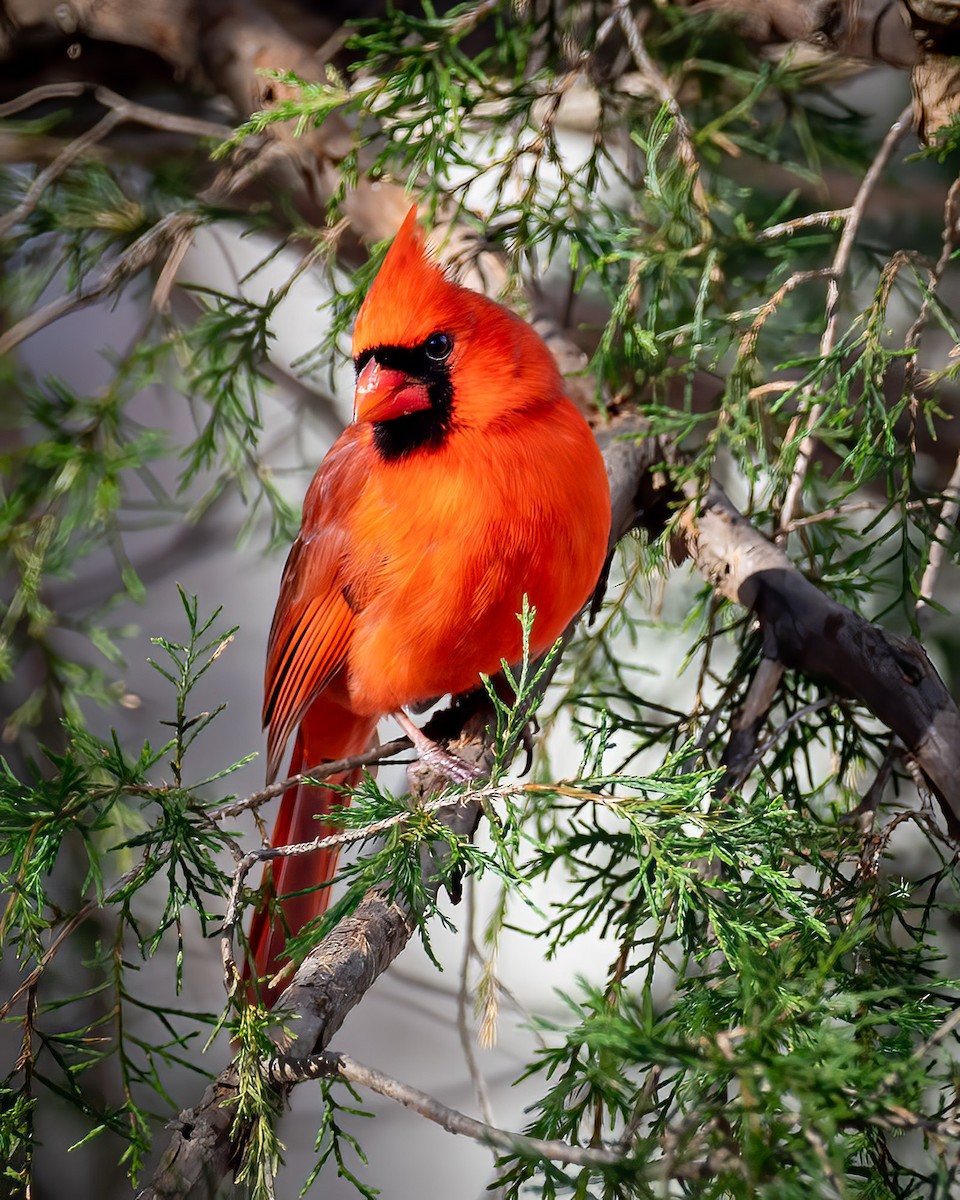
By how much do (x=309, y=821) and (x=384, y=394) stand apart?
53 cm

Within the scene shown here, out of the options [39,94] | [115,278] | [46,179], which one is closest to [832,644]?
[115,278]

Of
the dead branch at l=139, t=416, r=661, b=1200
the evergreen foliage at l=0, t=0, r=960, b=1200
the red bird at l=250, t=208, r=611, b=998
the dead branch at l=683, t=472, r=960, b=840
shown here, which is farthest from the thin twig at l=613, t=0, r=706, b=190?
the dead branch at l=139, t=416, r=661, b=1200

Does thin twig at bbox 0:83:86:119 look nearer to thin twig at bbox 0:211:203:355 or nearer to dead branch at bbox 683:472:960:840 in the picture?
thin twig at bbox 0:211:203:355

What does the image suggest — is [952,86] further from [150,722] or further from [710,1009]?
[150,722]

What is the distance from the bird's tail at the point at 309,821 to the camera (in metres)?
1.17

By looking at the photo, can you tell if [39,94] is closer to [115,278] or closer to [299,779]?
[115,278]

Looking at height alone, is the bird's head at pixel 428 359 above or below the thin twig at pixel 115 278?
below

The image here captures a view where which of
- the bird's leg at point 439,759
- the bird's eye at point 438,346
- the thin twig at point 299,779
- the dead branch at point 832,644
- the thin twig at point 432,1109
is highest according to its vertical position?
the bird's eye at point 438,346

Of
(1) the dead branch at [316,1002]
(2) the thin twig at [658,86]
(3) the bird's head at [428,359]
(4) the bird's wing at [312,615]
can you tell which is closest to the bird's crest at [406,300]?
(3) the bird's head at [428,359]

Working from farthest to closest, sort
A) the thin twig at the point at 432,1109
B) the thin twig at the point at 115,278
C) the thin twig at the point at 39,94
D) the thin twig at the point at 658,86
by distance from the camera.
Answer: the thin twig at the point at 39,94 → the thin twig at the point at 115,278 → the thin twig at the point at 658,86 → the thin twig at the point at 432,1109

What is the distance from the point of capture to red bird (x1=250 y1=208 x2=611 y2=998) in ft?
3.36

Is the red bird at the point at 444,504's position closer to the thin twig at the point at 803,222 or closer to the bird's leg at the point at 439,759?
the bird's leg at the point at 439,759

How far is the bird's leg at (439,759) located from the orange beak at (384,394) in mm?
304

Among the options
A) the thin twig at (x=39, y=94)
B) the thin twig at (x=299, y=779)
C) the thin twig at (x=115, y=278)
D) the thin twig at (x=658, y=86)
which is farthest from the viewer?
the thin twig at (x=39, y=94)
